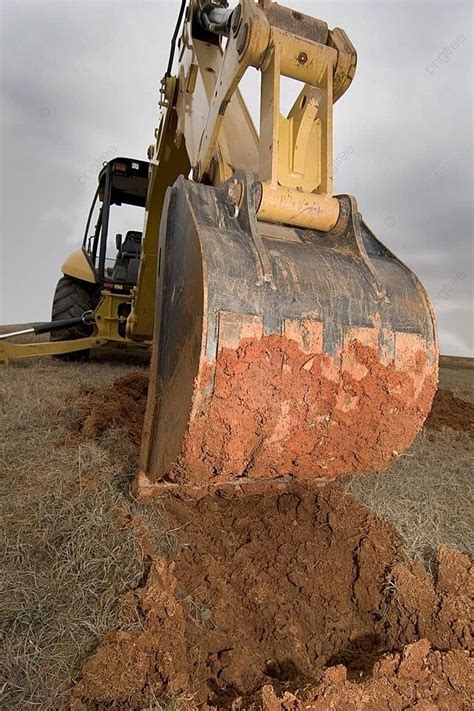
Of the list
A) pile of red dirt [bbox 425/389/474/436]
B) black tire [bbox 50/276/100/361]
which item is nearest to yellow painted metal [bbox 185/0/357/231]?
pile of red dirt [bbox 425/389/474/436]

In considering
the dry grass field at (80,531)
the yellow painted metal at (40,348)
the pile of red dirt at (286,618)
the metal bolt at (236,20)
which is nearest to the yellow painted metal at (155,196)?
the yellow painted metal at (40,348)

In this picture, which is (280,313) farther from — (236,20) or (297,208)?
(236,20)

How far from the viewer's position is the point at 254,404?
6.24 feet

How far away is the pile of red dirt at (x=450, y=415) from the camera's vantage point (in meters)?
5.46

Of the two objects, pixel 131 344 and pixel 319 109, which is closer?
pixel 319 109

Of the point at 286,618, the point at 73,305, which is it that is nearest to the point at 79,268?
the point at 73,305

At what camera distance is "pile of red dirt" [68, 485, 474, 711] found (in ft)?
5.00

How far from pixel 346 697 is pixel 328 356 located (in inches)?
44.1

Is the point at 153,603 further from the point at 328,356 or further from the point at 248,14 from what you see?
the point at 248,14

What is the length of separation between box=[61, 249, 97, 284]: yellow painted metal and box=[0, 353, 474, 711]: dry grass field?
378 cm

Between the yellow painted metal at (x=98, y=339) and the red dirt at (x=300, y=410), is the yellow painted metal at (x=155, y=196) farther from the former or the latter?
the red dirt at (x=300, y=410)

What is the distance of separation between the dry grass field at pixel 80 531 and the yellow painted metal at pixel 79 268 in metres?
3.78

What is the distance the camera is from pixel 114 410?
3893 mm

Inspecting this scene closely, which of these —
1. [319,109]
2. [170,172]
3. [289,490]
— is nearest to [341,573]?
[289,490]
